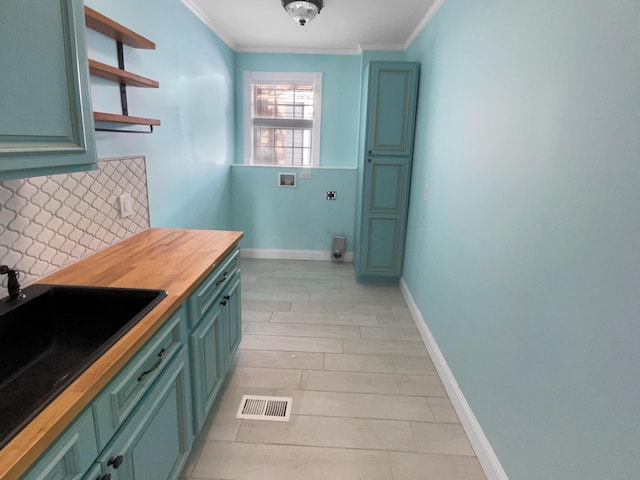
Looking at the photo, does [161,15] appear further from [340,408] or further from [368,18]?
[340,408]

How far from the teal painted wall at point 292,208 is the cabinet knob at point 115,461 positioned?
364cm

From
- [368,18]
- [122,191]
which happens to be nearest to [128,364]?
[122,191]

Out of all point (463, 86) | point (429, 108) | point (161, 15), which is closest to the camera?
point (463, 86)

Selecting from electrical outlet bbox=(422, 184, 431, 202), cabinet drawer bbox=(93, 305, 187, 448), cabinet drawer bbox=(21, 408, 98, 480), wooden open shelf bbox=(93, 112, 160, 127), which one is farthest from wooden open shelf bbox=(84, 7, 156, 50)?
electrical outlet bbox=(422, 184, 431, 202)

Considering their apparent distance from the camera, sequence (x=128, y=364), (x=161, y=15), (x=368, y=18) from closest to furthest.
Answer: (x=128, y=364)
(x=161, y=15)
(x=368, y=18)

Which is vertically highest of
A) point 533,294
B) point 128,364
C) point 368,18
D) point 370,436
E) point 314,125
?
point 368,18

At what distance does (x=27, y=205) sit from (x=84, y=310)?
0.45m

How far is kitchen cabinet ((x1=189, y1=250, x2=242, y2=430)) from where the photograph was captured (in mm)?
1599

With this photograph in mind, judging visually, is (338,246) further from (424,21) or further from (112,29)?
(112,29)

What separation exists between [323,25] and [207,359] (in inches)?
122

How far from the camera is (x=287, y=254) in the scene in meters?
4.65

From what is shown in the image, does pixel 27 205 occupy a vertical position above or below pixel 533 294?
above

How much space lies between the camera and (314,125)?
447cm

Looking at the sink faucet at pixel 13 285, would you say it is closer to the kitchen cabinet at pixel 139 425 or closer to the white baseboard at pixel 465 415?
the kitchen cabinet at pixel 139 425
